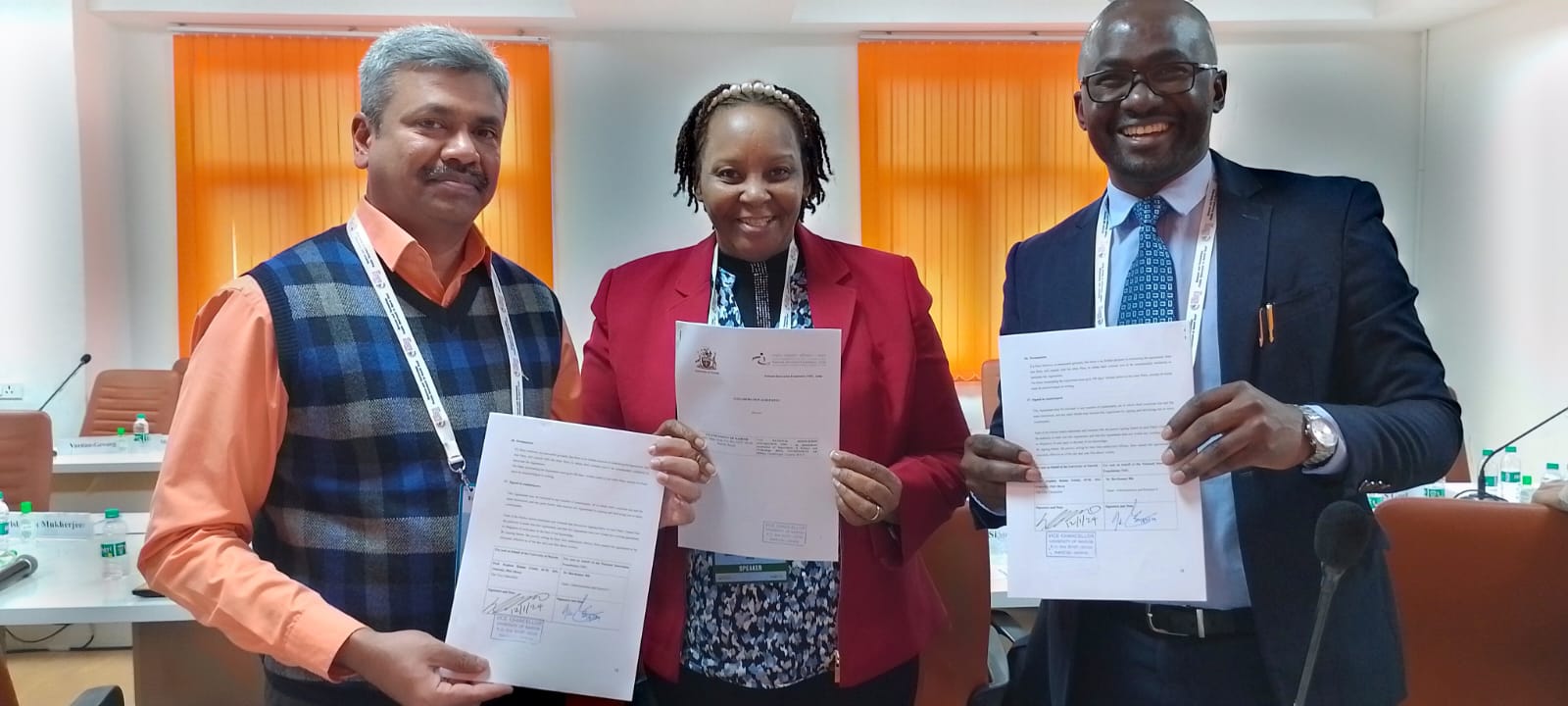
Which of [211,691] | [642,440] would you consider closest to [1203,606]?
[642,440]

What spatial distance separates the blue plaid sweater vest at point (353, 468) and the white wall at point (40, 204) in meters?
5.41

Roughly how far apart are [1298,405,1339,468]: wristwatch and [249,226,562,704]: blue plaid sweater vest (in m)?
1.10

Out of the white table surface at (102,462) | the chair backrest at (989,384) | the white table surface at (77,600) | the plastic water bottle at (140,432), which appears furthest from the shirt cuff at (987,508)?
the plastic water bottle at (140,432)

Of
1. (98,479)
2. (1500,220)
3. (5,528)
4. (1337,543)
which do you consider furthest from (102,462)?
(1500,220)

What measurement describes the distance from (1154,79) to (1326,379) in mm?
461

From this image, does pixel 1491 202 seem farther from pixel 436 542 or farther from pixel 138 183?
pixel 138 183

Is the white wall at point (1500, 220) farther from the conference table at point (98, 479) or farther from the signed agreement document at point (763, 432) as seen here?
the conference table at point (98, 479)

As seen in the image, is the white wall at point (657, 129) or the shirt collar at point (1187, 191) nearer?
the shirt collar at point (1187, 191)

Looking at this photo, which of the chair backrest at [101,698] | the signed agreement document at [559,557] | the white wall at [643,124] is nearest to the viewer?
the signed agreement document at [559,557]

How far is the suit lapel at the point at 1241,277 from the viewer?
116cm

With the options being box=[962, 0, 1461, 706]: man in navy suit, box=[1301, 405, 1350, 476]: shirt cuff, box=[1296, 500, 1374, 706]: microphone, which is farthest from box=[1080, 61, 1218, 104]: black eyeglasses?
box=[1296, 500, 1374, 706]: microphone

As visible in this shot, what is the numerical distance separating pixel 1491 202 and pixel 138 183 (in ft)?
28.1

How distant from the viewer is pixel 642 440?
124cm

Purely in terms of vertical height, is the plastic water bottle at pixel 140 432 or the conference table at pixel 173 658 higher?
the plastic water bottle at pixel 140 432
